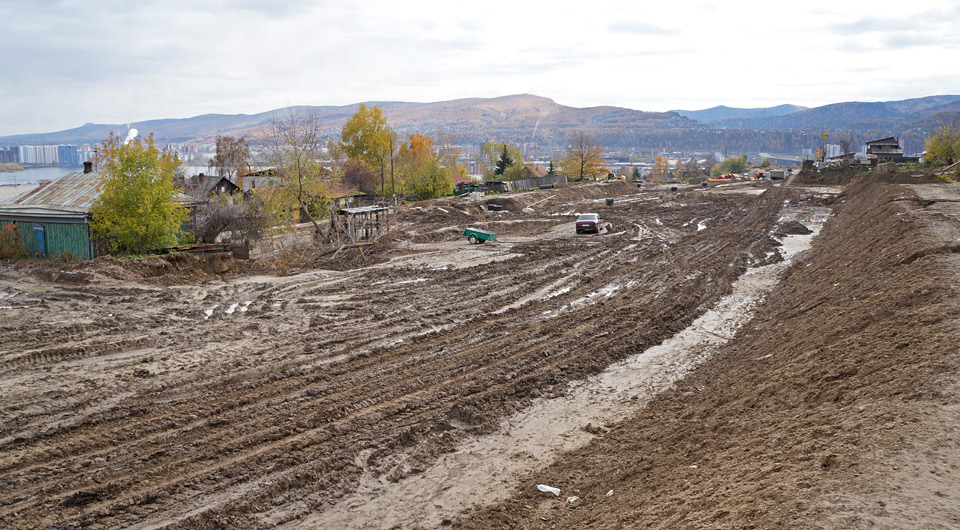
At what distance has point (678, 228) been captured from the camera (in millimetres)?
44250

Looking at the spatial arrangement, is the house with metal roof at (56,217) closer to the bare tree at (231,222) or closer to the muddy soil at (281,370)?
the muddy soil at (281,370)

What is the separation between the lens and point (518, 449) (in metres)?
11.0

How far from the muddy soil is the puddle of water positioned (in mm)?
311

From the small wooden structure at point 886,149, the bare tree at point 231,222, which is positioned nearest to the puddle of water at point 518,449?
the bare tree at point 231,222

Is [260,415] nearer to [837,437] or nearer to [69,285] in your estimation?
[837,437]

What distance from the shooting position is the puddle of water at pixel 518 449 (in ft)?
29.7

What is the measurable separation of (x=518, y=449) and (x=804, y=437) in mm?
4481

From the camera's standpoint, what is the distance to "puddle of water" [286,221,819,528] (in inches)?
356

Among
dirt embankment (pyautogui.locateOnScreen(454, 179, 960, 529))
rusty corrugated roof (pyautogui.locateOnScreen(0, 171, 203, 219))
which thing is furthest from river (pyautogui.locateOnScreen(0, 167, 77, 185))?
dirt embankment (pyautogui.locateOnScreen(454, 179, 960, 529))

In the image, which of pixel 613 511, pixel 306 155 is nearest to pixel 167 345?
pixel 613 511

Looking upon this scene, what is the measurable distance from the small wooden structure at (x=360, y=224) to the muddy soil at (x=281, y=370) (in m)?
6.13

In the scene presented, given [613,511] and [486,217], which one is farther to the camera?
[486,217]

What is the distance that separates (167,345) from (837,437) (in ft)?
48.6

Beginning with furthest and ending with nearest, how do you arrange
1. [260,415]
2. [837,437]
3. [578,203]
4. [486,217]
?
[578,203], [486,217], [260,415], [837,437]
